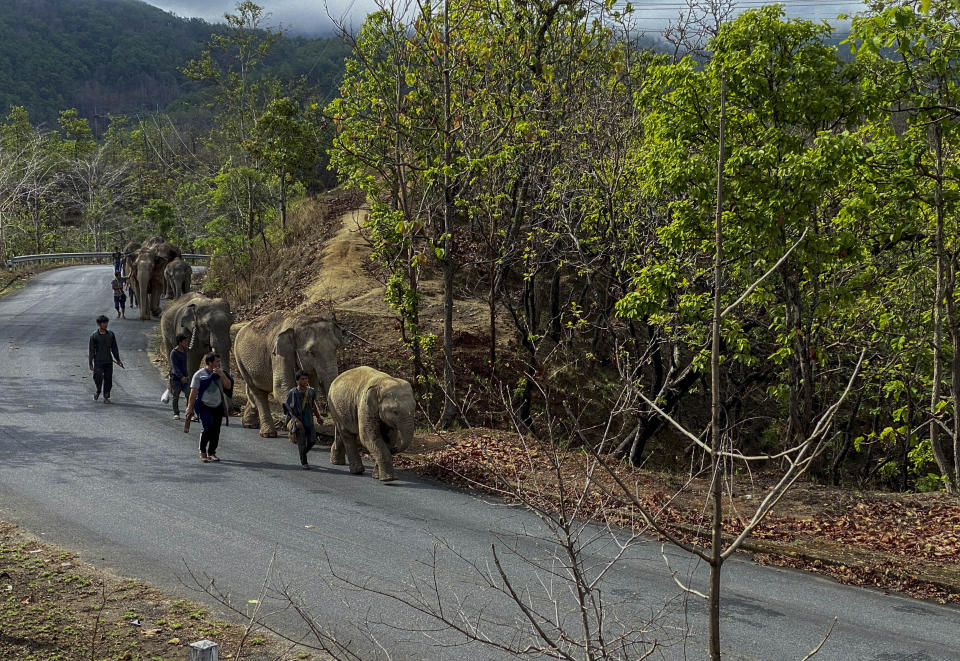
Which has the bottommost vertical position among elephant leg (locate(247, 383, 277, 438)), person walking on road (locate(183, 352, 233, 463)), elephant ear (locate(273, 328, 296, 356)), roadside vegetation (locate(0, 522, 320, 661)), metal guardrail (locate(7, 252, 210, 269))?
roadside vegetation (locate(0, 522, 320, 661))

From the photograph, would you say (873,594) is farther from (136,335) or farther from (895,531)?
(136,335)

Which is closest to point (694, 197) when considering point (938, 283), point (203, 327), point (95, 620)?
point (938, 283)

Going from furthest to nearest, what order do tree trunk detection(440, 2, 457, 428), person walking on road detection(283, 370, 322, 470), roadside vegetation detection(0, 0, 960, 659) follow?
tree trunk detection(440, 2, 457, 428) < person walking on road detection(283, 370, 322, 470) < roadside vegetation detection(0, 0, 960, 659)

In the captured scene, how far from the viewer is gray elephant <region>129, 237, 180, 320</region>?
2827 cm

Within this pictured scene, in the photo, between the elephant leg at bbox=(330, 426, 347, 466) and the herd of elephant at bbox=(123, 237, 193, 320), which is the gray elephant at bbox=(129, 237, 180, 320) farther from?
the elephant leg at bbox=(330, 426, 347, 466)

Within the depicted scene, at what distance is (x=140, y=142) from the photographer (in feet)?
269

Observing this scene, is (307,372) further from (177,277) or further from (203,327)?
(177,277)

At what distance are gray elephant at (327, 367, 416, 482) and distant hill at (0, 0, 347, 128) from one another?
366 ft

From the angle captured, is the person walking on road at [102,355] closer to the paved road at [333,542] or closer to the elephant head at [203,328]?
the paved road at [333,542]

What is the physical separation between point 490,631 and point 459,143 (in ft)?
33.7

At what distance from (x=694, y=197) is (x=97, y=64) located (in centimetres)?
17814

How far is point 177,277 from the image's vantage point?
91.8ft

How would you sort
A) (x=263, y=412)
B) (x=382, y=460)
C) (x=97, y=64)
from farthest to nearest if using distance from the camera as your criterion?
(x=97, y=64) → (x=263, y=412) → (x=382, y=460)

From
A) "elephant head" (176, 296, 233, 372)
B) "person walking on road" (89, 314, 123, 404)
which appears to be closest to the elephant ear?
"elephant head" (176, 296, 233, 372)
